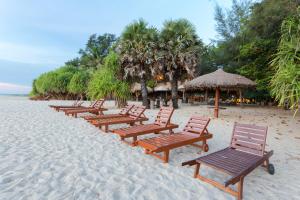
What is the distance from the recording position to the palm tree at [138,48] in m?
14.9

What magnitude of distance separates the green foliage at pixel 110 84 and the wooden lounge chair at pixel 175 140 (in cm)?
1007

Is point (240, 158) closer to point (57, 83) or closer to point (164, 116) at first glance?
point (164, 116)

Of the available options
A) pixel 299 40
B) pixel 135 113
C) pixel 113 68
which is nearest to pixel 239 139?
pixel 299 40

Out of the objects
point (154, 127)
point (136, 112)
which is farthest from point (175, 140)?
point (136, 112)

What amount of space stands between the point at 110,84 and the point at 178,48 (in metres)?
→ 6.00

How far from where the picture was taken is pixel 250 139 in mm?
3943

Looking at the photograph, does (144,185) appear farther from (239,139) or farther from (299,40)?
(299,40)

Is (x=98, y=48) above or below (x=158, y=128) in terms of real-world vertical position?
above

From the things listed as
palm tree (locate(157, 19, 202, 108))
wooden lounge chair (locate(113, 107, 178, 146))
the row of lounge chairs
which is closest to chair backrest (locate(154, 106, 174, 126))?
wooden lounge chair (locate(113, 107, 178, 146))

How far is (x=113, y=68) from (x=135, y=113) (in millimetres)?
8309

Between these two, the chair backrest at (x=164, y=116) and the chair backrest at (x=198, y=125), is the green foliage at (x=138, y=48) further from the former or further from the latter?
the chair backrest at (x=198, y=125)

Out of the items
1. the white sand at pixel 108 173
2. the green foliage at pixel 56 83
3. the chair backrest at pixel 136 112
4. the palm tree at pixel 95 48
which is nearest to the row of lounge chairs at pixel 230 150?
the white sand at pixel 108 173

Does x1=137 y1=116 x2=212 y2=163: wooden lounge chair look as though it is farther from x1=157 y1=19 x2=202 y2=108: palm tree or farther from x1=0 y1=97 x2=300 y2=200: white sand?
x1=157 y1=19 x2=202 y2=108: palm tree

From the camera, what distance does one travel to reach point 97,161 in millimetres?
4035
